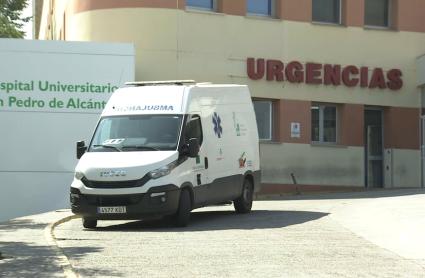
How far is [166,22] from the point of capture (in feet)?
78.8

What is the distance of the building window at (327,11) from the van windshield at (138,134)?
13.8 m

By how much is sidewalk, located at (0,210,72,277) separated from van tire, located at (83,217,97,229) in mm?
777

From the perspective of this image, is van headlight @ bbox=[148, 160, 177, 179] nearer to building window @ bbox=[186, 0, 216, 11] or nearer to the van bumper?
the van bumper

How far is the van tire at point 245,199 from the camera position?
16656mm

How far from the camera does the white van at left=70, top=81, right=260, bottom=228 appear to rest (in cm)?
1338

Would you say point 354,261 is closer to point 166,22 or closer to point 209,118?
point 209,118

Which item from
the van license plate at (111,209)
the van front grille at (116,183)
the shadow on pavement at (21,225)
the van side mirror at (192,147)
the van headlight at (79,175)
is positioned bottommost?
the shadow on pavement at (21,225)

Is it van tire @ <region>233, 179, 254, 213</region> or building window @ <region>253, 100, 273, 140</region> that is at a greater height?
building window @ <region>253, 100, 273, 140</region>

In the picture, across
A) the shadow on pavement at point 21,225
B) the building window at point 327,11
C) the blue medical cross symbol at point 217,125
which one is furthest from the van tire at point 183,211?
the building window at point 327,11

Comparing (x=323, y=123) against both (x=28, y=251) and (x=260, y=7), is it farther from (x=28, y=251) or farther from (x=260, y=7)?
(x=28, y=251)

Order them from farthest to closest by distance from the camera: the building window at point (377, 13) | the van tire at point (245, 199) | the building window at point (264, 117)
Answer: the building window at point (377, 13) < the building window at point (264, 117) < the van tire at point (245, 199)

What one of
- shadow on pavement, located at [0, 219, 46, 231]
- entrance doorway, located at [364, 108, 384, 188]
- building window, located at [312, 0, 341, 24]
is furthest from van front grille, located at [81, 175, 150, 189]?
entrance doorway, located at [364, 108, 384, 188]

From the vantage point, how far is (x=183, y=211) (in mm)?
13828

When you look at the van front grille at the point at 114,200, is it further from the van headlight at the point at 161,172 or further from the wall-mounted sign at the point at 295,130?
the wall-mounted sign at the point at 295,130
